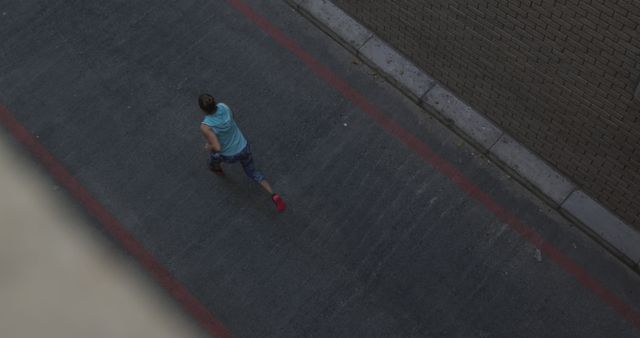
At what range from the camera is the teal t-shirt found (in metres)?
6.78

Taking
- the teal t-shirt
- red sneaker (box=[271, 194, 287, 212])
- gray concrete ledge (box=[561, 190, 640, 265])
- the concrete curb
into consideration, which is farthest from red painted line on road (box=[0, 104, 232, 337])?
gray concrete ledge (box=[561, 190, 640, 265])

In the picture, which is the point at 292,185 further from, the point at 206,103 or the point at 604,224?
the point at 604,224

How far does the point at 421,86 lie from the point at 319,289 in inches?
111

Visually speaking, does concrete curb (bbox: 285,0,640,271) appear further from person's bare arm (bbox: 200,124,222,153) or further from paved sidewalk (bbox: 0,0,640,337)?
person's bare arm (bbox: 200,124,222,153)

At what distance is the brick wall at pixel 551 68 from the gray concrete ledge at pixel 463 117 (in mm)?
100

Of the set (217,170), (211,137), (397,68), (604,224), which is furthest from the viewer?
(397,68)

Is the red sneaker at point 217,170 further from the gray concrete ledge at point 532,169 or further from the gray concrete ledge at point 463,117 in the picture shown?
the gray concrete ledge at point 532,169

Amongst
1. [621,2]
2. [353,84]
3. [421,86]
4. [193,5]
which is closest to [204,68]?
[193,5]

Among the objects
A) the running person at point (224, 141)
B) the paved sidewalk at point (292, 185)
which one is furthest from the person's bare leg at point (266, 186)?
the paved sidewalk at point (292, 185)

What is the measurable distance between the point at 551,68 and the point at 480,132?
1327 millimetres

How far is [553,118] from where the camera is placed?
7.55 m

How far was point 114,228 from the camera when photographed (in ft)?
25.5

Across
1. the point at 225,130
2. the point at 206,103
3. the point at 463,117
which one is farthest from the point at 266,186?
the point at 463,117

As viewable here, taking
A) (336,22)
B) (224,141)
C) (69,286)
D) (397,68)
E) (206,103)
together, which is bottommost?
(69,286)
